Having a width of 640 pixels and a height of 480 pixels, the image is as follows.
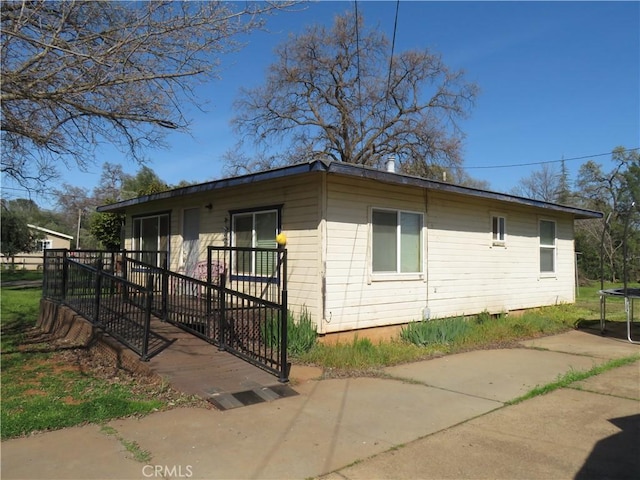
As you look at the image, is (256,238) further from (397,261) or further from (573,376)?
(573,376)

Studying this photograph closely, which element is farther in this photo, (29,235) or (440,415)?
(29,235)

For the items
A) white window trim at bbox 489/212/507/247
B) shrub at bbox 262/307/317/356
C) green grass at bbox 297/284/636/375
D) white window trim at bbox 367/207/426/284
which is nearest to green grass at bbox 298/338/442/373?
green grass at bbox 297/284/636/375

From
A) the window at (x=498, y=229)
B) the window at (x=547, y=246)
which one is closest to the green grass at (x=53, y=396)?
the window at (x=498, y=229)

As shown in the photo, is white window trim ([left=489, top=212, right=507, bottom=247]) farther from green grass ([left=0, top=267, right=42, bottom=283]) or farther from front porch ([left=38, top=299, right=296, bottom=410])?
green grass ([left=0, top=267, right=42, bottom=283])

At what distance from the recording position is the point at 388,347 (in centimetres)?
832

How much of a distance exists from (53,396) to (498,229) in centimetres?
1028

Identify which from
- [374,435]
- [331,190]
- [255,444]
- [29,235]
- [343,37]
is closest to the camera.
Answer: [255,444]

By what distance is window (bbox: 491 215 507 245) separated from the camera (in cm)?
1204

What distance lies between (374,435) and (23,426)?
10.8 feet

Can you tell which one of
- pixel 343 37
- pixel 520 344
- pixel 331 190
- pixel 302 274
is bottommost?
pixel 520 344

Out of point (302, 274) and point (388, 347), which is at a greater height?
point (302, 274)

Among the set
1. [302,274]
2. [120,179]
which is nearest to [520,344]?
[302,274]

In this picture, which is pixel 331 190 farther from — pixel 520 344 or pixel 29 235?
pixel 29 235

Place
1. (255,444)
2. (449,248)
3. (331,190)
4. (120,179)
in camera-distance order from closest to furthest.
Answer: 1. (255,444)
2. (331,190)
3. (449,248)
4. (120,179)
